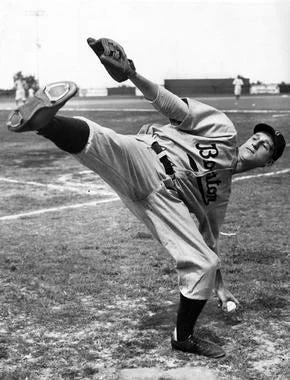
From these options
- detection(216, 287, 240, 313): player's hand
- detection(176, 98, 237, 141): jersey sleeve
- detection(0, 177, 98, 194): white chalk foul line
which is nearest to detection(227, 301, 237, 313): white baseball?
detection(216, 287, 240, 313): player's hand

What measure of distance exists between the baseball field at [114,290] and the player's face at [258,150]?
3.59 ft

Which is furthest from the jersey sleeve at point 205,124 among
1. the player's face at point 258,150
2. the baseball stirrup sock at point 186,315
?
the baseball stirrup sock at point 186,315

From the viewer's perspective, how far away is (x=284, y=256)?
5965mm

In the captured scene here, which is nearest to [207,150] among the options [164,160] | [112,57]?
[164,160]

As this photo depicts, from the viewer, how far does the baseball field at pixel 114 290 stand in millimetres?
3748

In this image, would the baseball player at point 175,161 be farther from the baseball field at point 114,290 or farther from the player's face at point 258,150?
the baseball field at point 114,290

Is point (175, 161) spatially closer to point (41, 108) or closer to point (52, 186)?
point (41, 108)

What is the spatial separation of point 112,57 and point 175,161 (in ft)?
2.34

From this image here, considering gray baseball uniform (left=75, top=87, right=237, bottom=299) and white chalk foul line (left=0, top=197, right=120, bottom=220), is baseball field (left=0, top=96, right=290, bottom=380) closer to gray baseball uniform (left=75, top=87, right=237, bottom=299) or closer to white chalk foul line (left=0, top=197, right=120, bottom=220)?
white chalk foul line (left=0, top=197, right=120, bottom=220)

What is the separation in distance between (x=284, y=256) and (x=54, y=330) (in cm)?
256

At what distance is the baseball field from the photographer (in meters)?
3.75

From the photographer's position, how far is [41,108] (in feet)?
11.1

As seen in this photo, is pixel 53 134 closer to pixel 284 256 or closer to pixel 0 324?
pixel 0 324

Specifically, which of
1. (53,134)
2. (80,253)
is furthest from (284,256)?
(53,134)
